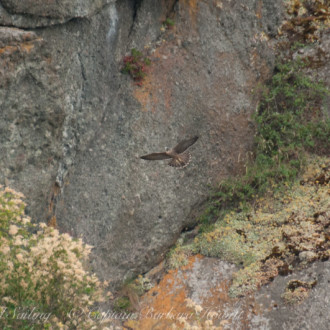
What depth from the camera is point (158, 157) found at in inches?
324

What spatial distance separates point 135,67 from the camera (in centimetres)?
946

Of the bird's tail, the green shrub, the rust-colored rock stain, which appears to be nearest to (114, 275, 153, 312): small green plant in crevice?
the rust-colored rock stain

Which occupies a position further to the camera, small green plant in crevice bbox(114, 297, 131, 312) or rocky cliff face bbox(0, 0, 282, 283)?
small green plant in crevice bbox(114, 297, 131, 312)

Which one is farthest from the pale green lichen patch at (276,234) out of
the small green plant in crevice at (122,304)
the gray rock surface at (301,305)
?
the small green plant in crevice at (122,304)

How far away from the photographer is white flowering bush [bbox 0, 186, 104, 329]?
17.4ft

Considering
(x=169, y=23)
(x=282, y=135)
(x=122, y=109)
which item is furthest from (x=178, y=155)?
(x=169, y=23)

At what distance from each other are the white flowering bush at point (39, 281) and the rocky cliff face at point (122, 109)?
2.27 meters

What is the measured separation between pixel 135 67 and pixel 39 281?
194 inches

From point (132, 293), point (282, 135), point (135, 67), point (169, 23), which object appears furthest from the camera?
point (282, 135)

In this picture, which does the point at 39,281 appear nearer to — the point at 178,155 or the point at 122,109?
the point at 178,155

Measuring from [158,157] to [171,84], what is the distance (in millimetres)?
2047

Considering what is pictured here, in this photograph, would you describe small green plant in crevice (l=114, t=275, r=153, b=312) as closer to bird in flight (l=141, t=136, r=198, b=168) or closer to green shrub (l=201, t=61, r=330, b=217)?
green shrub (l=201, t=61, r=330, b=217)

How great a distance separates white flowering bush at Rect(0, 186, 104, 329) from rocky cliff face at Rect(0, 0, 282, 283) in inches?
89.2

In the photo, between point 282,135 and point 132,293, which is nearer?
point 132,293
